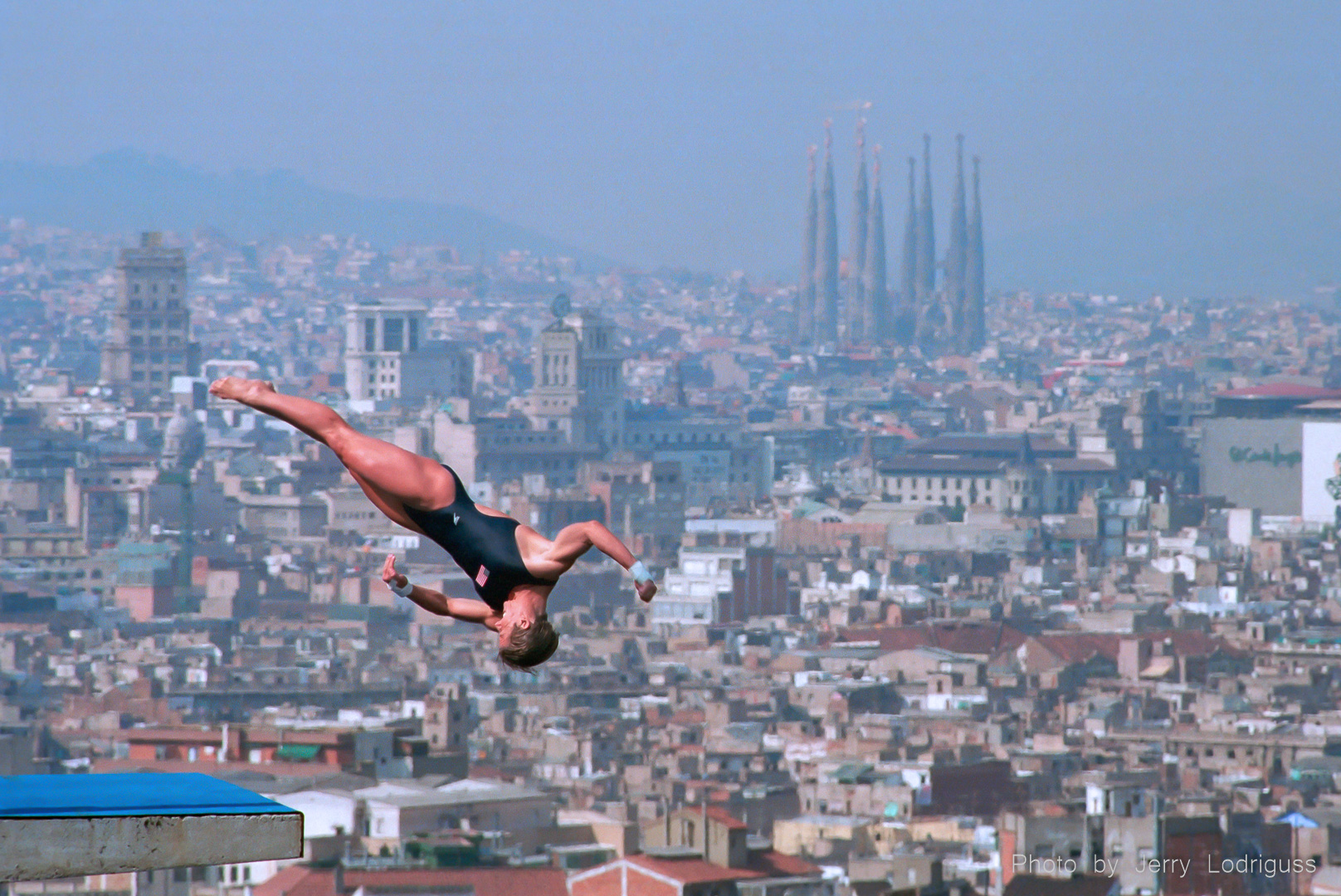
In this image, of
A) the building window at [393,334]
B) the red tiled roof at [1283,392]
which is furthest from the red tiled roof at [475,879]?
the building window at [393,334]

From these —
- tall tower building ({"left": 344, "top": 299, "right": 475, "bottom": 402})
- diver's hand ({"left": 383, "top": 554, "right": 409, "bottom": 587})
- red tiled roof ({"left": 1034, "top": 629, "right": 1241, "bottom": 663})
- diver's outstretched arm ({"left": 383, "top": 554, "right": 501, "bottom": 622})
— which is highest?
tall tower building ({"left": 344, "top": 299, "right": 475, "bottom": 402})

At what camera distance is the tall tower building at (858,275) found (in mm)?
104125

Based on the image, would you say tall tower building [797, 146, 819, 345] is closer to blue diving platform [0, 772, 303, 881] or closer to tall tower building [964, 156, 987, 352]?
tall tower building [964, 156, 987, 352]

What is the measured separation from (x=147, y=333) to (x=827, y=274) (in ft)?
109

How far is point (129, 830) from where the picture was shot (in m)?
4.36

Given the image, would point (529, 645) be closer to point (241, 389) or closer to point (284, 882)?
point (241, 389)

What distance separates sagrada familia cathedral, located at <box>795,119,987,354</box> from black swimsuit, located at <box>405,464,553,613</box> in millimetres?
97516

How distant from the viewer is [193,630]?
4244 centimetres

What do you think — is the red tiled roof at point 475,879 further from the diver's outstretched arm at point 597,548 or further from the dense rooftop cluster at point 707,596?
the diver's outstretched arm at point 597,548

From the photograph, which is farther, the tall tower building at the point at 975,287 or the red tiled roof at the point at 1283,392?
the tall tower building at the point at 975,287

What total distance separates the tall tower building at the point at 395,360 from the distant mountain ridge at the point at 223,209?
3516cm

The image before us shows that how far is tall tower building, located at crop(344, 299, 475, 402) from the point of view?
261ft

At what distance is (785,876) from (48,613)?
24.8 metres

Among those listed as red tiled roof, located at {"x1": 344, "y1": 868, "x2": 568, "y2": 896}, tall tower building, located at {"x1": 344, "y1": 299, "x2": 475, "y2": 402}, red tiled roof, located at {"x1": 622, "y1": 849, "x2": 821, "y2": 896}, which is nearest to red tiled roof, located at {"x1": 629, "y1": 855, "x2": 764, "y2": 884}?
red tiled roof, located at {"x1": 622, "y1": 849, "x2": 821, "y2": 896}
